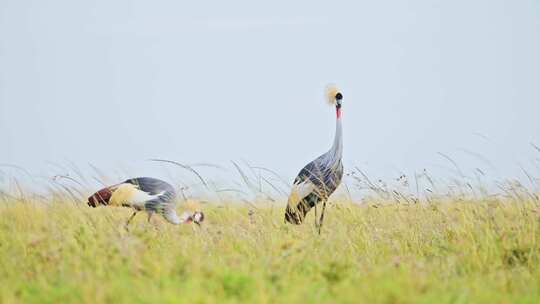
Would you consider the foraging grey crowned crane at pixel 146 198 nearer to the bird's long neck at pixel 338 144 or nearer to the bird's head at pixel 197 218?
the bird's head at pixel 197 218

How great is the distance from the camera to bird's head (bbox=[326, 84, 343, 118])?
1018cm

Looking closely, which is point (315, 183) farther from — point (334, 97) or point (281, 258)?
point (281, 258)

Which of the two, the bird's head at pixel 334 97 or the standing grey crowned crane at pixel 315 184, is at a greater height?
the bird's head at pixel 334 97

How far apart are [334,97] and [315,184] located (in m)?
1.42

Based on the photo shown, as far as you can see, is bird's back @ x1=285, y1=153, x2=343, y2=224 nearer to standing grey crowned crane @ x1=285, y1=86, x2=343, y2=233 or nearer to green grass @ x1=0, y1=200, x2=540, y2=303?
standing grey crowned crane @ x1=285, y1=86, x2=343, y2=233

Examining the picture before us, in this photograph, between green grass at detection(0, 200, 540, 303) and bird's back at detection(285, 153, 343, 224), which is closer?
green grass at detection(0, 200, 540, 303)

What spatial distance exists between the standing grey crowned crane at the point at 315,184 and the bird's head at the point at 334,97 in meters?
0.51

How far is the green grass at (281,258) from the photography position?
16.8ft

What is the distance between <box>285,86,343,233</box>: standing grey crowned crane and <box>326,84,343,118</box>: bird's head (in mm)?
506

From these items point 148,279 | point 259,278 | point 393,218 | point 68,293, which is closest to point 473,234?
point 393,218

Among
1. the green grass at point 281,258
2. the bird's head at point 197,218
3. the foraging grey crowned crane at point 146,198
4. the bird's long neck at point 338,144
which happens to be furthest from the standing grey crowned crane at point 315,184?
the foraging grey crowned crane at point 146,198

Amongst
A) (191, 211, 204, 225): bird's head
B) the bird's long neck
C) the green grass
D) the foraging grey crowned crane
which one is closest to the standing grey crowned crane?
the bird's long neck

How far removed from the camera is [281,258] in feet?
20.7

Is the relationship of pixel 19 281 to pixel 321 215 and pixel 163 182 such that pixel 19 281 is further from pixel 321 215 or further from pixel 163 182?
pixel 321 215
